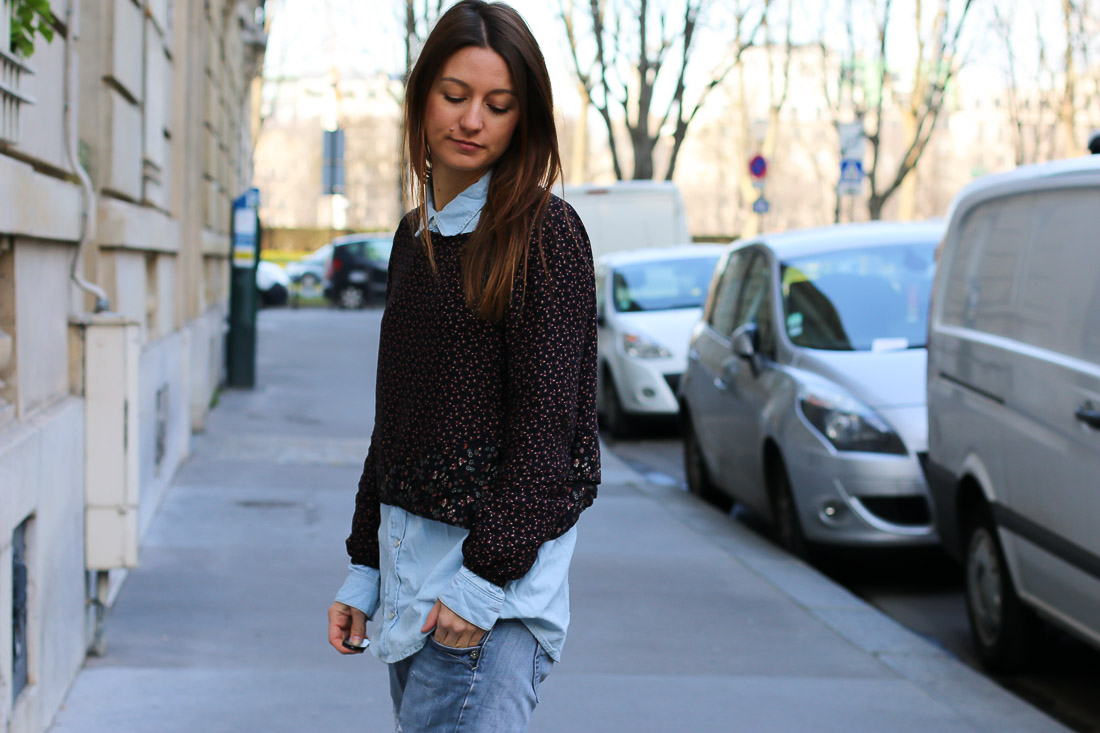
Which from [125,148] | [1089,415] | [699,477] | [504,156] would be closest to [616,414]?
[699,477]

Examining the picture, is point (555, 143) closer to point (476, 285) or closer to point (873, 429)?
point (476, 285)

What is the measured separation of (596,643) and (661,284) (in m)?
7.76

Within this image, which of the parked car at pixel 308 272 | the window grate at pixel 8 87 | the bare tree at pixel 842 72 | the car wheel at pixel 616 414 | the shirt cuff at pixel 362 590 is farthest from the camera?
the parked car at pixel 308 272

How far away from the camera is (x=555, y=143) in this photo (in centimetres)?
230

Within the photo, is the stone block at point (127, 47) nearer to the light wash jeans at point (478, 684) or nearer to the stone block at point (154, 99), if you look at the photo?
the stone block at point (154, 99)

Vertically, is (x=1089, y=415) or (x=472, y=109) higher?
(x=472, y=109)

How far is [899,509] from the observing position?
639 cm

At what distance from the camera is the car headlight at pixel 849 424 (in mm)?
6422

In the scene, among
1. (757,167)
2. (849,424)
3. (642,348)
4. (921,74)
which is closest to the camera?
(849,424)

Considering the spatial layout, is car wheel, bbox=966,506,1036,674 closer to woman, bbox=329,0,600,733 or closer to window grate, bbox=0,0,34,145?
woman, bbox=329,0,600,733

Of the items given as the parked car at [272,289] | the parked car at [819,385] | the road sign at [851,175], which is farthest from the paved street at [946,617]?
the parked car at [272,289]

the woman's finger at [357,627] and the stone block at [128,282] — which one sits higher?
the stone block at [128,282]

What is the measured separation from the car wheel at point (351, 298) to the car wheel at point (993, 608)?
29919 mm

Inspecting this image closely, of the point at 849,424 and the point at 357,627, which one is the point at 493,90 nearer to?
the point at 357,627
